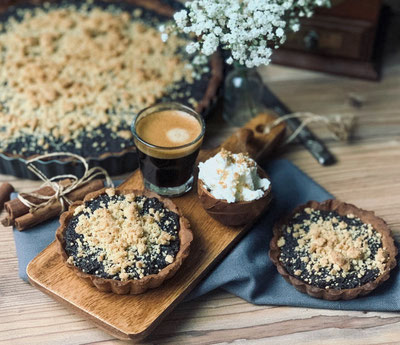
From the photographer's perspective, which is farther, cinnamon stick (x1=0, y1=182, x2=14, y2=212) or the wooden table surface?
cinnamon stick (x1=0, y1=182, x2=14, y2=212)

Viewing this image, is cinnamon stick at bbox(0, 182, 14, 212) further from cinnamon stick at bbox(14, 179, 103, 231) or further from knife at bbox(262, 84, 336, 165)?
knife at bbox(262, 84, 336, 165)

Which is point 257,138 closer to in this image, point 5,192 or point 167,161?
point 167,161

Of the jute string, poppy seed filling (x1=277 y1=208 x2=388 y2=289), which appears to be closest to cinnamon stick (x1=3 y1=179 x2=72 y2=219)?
poppy seed filling (x1=277 y1=208 x2=388 y2=289)

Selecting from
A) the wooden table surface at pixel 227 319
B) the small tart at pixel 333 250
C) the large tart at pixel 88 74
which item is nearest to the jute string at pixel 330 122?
the wooden table surface at pixel 227 319

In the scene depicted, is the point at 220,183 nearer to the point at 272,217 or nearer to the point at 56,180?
the point at 272,217

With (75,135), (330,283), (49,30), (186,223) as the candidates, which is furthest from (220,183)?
(49,30)

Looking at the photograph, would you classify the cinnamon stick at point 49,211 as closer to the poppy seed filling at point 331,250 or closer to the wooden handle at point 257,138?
the wooden handle at point 257,138

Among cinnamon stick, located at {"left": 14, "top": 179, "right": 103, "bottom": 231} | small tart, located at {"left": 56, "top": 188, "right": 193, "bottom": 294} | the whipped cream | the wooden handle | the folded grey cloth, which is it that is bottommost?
the folded grey cloth

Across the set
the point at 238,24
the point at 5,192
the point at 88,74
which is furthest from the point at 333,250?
the point at 88,74
